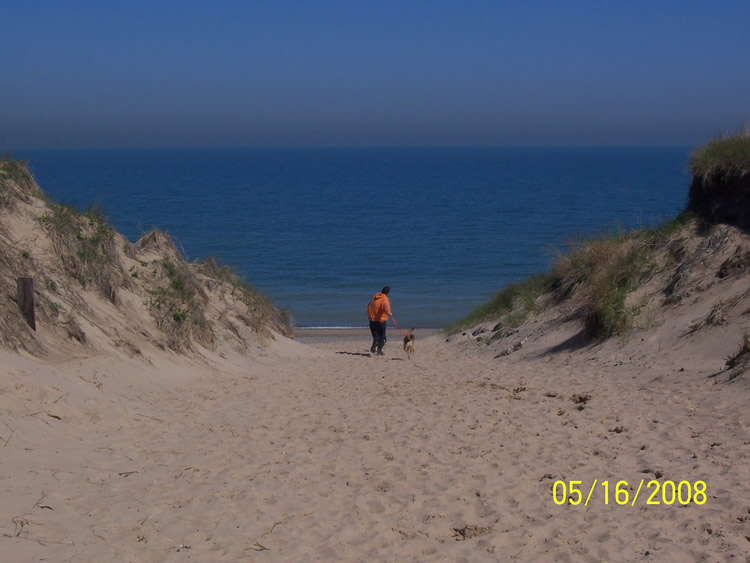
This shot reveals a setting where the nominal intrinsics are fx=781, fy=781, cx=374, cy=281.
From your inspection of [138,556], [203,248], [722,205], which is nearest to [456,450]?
[138,556]

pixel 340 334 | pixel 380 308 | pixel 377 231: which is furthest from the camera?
pixel 377 231

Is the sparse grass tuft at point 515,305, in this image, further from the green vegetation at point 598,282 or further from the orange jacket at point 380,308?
the orange jacket at point 380,308

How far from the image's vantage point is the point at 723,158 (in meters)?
15.0

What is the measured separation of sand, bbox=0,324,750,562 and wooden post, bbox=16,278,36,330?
78 cm

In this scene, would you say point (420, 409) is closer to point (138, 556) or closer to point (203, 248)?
point (138, 556)

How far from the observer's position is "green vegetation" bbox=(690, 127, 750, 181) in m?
14.7

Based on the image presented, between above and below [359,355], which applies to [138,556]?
below

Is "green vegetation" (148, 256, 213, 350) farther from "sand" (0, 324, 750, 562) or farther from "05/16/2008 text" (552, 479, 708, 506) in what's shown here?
"05/16/2008 text" (552, 479, 708, 506)

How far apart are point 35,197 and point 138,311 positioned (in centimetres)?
260

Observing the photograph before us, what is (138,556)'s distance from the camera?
5211mm

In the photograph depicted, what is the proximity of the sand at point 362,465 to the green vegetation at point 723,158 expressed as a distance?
5.15 meters

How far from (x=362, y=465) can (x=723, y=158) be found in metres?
11.0

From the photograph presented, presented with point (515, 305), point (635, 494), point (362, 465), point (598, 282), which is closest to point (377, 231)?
point (515, 305)

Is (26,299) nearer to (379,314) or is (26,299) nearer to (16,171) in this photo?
(16,171)
